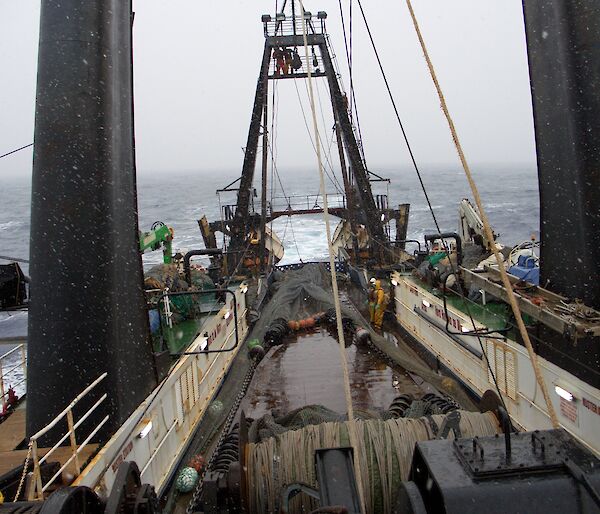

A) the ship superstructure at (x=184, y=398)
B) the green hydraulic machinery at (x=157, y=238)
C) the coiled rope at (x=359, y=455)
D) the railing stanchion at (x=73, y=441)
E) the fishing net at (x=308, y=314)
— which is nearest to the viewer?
the ship superstructure at (x=184, y=398)

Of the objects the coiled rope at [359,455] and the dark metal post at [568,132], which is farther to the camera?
the dark metal post at [568,132]

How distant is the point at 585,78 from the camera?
527cm

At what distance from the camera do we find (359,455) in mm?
4449

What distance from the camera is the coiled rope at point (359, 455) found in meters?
4.44

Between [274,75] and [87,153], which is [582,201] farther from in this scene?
[274,75]

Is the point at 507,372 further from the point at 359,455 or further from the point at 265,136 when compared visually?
the point at 265,136

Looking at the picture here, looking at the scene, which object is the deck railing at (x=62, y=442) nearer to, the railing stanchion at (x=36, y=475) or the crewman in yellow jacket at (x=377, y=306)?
the railing stanchion at (x=36, y=475)

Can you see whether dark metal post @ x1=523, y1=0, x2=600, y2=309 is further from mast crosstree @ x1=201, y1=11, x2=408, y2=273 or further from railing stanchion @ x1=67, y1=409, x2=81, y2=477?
mast crosstree @ x1=201, y1=11, x2=408, y2=273

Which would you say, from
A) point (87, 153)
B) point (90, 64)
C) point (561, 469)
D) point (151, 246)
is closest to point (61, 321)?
point (87, 153)

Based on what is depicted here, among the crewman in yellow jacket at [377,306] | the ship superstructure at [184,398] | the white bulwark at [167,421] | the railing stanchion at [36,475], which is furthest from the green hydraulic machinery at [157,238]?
the railing stanchion at [36,475]

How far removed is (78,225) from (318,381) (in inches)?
235

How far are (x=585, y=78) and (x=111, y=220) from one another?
486 centimetres

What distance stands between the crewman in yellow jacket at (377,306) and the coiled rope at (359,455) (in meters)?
8.41

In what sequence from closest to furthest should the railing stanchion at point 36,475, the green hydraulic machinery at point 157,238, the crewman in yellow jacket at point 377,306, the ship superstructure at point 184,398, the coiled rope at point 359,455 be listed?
the ship superstructure at point 184,398, the railing stanchion at point 36,475, the coiled rope at point 359,455, the green hydraulic machinery at point 157,238, the crewman in yellow jacket at point 377,306
